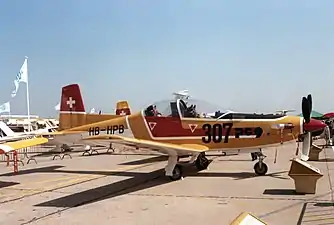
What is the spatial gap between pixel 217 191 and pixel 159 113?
375 cm

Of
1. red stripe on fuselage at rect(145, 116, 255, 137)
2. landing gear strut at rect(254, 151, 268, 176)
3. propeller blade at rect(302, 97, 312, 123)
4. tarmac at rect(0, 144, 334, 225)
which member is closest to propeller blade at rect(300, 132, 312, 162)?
propeller blade at rect(302, 97, 312, 123)

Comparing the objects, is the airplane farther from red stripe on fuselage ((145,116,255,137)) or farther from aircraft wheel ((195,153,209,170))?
aircraft wheel ((195,153,209,170))

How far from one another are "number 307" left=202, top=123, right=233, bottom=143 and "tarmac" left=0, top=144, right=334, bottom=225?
1.12 metres

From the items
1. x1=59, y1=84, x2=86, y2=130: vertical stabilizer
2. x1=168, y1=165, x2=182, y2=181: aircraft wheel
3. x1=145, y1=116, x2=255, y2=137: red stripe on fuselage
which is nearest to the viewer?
x1=168, y1=165, x2=182, y2=181: aircraft wheel

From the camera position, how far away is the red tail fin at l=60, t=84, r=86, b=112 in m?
16.2

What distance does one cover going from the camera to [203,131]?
12258 mm

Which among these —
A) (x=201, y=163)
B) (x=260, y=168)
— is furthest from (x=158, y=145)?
(x=260, y=168)

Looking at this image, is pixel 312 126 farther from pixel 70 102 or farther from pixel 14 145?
pixel 70 102

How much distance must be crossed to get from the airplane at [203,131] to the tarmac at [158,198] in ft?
2.86

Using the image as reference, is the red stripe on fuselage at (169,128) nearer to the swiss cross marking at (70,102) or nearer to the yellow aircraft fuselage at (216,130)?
the yellow aircraft fuselage at (216,130)

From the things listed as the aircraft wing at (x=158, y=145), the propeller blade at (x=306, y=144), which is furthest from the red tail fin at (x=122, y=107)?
the propeller blade at (x=306, y=144)

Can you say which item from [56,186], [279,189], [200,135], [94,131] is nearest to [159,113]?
[200,135]

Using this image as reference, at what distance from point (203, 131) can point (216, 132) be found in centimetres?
38

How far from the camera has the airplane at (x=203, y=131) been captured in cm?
1158
